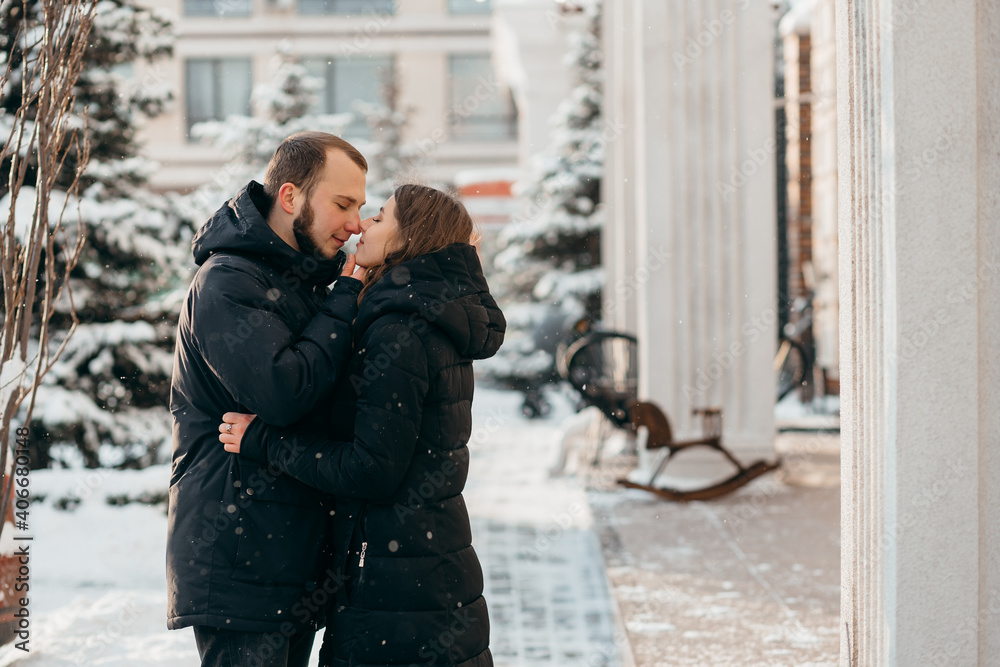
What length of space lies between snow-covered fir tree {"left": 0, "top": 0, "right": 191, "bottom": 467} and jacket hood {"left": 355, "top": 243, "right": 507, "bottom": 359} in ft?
18.0

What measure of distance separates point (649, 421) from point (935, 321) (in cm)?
442

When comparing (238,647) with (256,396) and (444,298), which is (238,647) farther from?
(444,298)

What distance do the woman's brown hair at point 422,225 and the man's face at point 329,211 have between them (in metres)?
0.14

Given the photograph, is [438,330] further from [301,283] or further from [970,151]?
[970,151]

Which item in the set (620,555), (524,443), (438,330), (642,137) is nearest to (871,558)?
(438,330)

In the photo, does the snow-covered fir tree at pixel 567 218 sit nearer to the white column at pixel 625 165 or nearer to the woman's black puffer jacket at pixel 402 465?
the white column at pixel 625 165

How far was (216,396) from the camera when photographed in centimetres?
217

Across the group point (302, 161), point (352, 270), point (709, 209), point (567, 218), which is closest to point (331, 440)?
point (352, 270)

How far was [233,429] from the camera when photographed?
2.09m

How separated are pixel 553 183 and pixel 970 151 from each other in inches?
509

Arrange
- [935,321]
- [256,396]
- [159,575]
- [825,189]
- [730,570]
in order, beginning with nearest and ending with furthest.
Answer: [256,396] < [935,321] < [730,570] < [159,575] < [825,189]

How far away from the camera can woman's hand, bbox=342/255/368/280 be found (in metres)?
2.22

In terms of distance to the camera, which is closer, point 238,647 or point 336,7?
point 238,647

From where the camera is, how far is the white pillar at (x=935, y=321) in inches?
82.9
